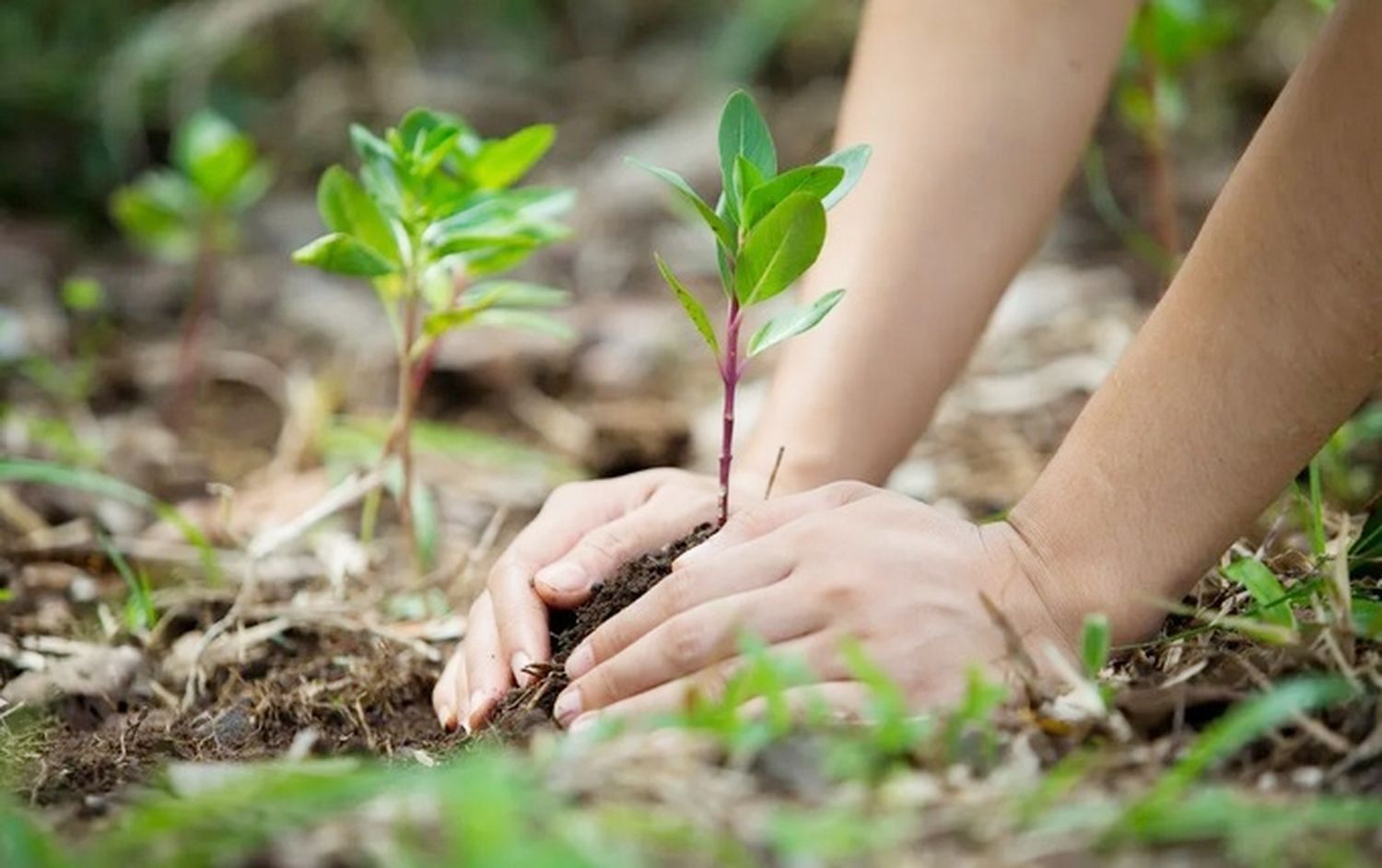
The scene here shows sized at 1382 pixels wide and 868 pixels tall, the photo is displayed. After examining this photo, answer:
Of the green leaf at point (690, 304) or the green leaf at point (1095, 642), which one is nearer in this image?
the green leaf at point (1095, 642)

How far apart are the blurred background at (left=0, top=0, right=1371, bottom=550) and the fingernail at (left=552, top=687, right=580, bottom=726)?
96 cm

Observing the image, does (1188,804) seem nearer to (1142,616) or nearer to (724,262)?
(1142,616)

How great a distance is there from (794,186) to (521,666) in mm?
457

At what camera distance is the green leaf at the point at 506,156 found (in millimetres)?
1717

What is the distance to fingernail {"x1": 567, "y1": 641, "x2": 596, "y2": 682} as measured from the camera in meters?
1.34

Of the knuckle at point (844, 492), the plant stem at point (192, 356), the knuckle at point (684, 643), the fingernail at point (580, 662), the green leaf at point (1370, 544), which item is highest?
the knuckle at point (844, 492)

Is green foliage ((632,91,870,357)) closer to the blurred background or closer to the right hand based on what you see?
the right hand

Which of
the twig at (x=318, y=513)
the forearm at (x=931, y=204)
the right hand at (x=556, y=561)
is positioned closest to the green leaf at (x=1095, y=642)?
the right hand at (x=556, y=561)

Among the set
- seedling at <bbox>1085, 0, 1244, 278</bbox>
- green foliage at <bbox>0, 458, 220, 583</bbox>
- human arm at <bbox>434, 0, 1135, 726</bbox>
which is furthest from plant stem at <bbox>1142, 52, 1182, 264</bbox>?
green foliage at <bbox>0, 458, 220, 583</bbox>

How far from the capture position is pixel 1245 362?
127 centimetres

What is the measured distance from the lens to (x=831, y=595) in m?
1.23

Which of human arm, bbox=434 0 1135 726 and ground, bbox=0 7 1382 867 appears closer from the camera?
ground, bbox=0 7 1382 867

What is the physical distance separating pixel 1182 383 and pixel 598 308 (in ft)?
6.82

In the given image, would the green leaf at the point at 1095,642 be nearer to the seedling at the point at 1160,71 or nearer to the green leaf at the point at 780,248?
the green leaf at the point at 780,248
